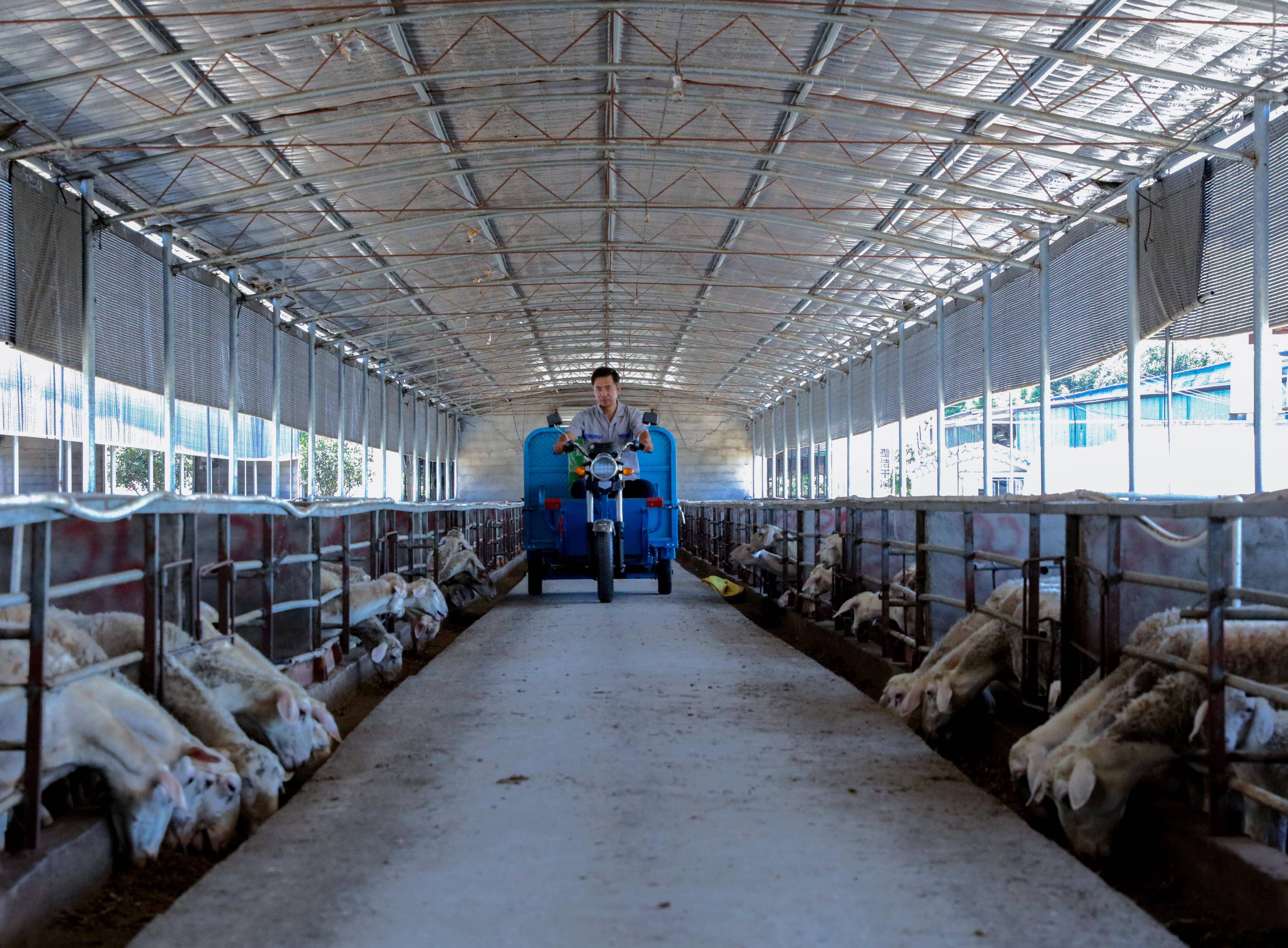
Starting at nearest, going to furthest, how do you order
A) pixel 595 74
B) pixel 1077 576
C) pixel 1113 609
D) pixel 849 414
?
pixel 1113 609 < pixel 1077 576 < pixel 595 74 < pixel 849 414

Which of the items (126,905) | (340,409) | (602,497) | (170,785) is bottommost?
(126,905)

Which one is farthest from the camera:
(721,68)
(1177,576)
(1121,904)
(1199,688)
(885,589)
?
(721,68)

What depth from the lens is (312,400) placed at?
26.2 m

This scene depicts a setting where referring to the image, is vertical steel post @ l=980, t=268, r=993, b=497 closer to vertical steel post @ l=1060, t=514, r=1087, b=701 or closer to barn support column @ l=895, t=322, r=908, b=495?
barn support column @ l=895, t=322, r=908, b=495

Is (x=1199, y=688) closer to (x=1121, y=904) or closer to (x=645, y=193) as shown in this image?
(x=1121, y=904)

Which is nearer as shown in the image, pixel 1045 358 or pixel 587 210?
pixel 1045 358

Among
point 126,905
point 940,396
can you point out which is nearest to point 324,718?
point 126,905

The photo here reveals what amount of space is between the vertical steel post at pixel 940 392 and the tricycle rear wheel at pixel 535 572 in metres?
9.43

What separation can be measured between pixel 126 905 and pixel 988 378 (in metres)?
19.0

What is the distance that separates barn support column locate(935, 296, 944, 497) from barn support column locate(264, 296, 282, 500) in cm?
1231

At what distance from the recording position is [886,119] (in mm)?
15453

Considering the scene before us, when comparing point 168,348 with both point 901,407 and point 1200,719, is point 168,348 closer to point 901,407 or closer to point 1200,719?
point 901,407

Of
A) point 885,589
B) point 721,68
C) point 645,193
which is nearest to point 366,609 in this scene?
point 885,589

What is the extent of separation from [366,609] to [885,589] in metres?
3.83
